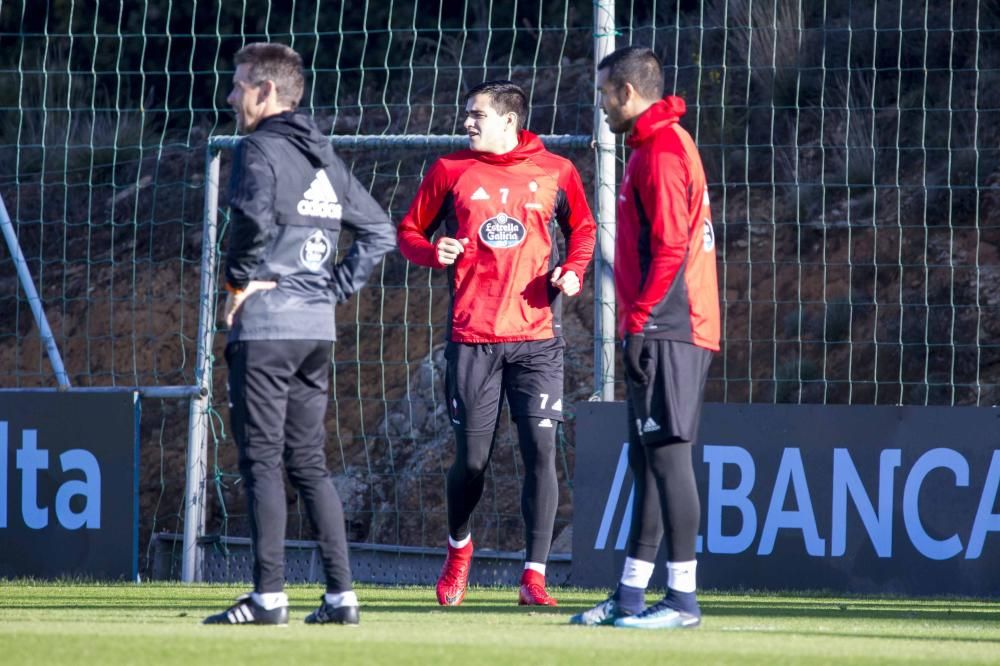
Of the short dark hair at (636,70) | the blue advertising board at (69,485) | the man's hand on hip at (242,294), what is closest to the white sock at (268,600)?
the man's hand on hip at (242,294)

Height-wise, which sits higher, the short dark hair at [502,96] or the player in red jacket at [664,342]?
the short dark hair at [502,96]

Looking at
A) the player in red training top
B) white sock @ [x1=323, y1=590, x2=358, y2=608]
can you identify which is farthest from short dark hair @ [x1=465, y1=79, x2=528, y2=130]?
white sock @ [x1=323, y1=590, x2=358, y2=608]

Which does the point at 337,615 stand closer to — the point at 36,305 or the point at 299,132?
the point at 299,132

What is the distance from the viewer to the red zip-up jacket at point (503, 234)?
254 inches

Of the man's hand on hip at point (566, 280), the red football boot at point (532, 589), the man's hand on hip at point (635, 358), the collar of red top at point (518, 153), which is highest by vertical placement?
the collar of red top at point (518, 153)

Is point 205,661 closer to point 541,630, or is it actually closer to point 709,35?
point 541,630

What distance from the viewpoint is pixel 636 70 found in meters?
5.48

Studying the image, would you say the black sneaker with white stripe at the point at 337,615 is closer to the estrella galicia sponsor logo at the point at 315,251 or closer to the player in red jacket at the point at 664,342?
the player in red jacket at the point at 664,342

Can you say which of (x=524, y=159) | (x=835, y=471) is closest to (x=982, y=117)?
(x=835, y=471)

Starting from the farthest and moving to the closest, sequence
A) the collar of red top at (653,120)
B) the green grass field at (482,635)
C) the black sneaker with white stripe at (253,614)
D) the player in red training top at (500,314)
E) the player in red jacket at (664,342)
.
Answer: the player in red training top at (500,314) < the collar of red top at (653,120) < the player in red jacket at (664,342) < the black sneaker with white stripe at (253,614) < the green grass field at (482,635)

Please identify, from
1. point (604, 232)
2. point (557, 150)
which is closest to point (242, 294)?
point (604, 232)

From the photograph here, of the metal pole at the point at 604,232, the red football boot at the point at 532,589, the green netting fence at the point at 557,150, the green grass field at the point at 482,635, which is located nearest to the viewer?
the green grass field at the point at 482,635

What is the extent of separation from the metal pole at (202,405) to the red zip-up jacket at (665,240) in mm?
3674

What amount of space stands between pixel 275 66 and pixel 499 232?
5.12 ft
